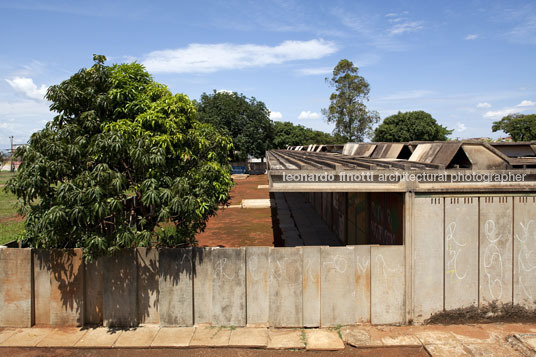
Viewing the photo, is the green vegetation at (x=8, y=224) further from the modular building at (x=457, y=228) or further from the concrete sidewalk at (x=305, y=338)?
the modular building at (x=457, y=228)

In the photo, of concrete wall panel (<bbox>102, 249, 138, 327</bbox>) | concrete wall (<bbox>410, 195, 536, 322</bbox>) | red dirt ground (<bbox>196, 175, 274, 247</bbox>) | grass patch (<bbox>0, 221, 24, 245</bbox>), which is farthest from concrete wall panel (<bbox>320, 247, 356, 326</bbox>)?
grass patch (<bbox>0, 221, 24, 245</bbox>)

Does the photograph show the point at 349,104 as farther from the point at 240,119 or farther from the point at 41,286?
the point at 41,286

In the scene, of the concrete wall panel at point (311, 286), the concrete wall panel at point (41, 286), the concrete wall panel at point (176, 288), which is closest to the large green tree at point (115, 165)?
the concrete wall panel at point (41, 286)

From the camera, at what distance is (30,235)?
7879 millimetres

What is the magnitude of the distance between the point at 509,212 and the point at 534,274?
146cm

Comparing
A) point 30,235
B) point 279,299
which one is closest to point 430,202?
point 279,299

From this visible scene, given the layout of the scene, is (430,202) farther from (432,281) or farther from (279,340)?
(279,340)

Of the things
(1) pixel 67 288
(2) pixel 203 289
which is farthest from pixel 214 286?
(1) pixel 67 288

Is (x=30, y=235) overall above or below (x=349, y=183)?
below

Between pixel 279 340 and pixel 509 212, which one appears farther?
pixel 509 212

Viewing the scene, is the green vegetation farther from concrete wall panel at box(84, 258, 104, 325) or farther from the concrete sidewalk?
the concrete sidewalk

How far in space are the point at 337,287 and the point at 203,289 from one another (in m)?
2.88

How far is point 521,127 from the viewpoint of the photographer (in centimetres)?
5422

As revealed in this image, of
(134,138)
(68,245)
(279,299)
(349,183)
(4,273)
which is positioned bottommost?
(279,299)
